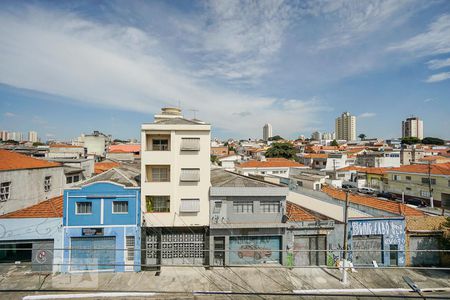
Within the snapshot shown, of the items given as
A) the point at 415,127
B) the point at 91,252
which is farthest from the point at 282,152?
the point at 415,127

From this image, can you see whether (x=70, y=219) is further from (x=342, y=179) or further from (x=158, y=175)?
(x=342, y=179)

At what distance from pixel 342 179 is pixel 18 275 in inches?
2195

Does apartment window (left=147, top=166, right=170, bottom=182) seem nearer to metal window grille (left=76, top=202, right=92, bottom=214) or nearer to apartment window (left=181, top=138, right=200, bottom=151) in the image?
apartment window (left=181, top=138, right=200, bottom=151)

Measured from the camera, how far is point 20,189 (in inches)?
898

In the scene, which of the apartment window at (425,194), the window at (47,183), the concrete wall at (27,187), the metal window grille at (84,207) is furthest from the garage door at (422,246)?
the window at (47,183)

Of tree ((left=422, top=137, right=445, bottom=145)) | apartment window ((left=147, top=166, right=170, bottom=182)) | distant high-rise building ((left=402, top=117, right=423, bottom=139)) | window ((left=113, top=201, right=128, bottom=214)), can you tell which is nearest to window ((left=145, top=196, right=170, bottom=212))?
apartment window ((left=147, top=166, right=170, bottom=182))

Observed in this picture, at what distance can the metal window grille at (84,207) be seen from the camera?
21.0 metres

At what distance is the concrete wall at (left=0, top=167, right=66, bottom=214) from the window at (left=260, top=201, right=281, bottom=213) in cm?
2169

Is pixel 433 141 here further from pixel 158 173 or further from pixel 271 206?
pixel 158 173

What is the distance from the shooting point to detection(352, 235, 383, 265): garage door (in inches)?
872

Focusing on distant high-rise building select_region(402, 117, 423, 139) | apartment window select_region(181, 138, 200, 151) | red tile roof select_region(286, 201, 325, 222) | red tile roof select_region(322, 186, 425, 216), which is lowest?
red tile roof select_region(286, 201, 325, 222)

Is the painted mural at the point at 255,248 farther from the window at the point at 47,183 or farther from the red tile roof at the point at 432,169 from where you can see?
the red tile roof at the point at 432,169

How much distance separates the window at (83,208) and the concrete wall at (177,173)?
169 inches

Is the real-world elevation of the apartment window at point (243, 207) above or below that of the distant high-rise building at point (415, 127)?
below
